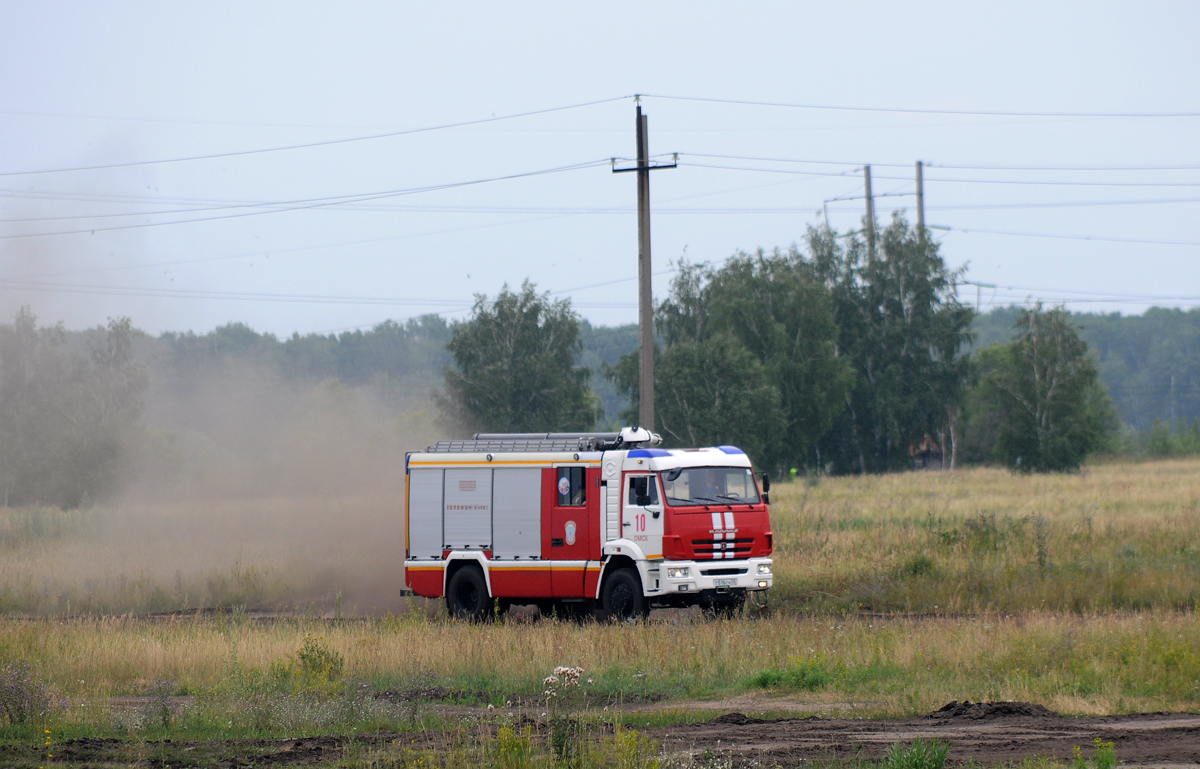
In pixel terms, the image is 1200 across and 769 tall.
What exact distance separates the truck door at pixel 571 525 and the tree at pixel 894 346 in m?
61.9

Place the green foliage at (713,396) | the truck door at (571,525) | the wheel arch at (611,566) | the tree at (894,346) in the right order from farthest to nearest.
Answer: the tree at (894,346)
the green foliage at (713,396)
the truck door at (571,525)
the wheel arch at (611,566)

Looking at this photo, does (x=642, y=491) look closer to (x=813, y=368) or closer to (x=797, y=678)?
(x=797, y=678)

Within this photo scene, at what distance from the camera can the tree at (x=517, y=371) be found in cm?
7062

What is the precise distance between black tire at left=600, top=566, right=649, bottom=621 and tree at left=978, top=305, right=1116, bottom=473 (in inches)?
2173

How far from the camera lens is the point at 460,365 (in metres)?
73.2

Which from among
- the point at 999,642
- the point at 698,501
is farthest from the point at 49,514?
the point at 999,642

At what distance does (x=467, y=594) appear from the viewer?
72.1ft

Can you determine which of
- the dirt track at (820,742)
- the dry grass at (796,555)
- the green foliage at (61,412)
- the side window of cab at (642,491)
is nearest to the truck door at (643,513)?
the side window of cab at (642,491)

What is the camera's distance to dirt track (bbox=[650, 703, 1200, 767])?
959 centimetres

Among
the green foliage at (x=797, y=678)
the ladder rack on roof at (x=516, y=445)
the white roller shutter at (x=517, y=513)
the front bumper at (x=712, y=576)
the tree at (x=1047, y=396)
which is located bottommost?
the green foliage at (x=797, y=678)

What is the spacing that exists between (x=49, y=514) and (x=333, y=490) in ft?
37.7

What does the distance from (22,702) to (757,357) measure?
67.9 metres

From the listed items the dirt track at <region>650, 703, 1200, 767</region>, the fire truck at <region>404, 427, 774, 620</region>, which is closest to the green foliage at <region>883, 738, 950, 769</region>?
the dirt track at <region>650, 703, 1200, 767</region>

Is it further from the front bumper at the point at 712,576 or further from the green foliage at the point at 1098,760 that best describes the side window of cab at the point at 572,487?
the green foliage at the point at 1098,760
